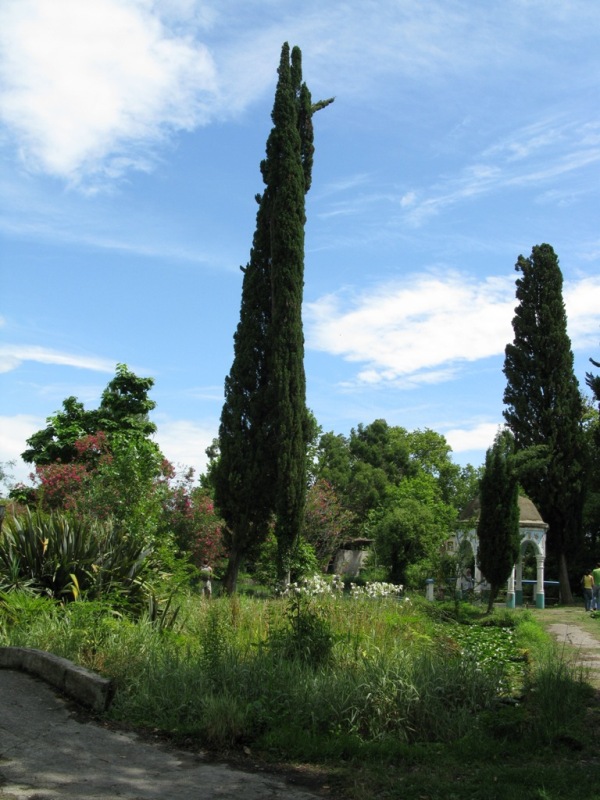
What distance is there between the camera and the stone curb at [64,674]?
631 centimetres

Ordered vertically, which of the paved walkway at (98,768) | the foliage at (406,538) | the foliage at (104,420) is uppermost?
the foliage at (104,420)

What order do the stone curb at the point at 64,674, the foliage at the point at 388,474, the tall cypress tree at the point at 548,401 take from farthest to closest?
the foliage at the point at 388,474 → the tall cypress tree at the point at 548,401 → the stone curb at the point at 64,674

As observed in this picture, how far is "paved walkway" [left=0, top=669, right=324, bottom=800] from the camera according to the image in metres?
4.55

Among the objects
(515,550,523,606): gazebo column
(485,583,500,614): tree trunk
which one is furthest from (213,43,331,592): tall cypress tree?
(515,550,523,606): gazebo column

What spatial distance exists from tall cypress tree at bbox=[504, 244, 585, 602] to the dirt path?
411 inches

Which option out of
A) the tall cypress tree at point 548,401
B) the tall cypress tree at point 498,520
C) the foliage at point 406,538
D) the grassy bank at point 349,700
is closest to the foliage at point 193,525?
the tall cypress tree at point 498,520

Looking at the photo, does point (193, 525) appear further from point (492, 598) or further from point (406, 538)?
point (406, 538)

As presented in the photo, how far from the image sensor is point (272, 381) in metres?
20.4

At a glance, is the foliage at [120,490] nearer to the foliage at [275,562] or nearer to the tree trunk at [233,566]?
the tree trunk at [233,566]

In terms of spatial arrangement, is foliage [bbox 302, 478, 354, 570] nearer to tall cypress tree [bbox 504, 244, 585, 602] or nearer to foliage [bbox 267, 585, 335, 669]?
tall cypress tree [bbox 504, 244, 585, 602]

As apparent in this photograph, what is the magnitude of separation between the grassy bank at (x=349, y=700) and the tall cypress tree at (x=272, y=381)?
436 inches

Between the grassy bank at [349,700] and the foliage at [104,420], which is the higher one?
the foliage at [104,420]

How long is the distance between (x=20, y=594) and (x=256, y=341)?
1263 centimetres

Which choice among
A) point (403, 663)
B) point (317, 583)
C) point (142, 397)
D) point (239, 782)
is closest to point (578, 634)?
point (317, 583)
